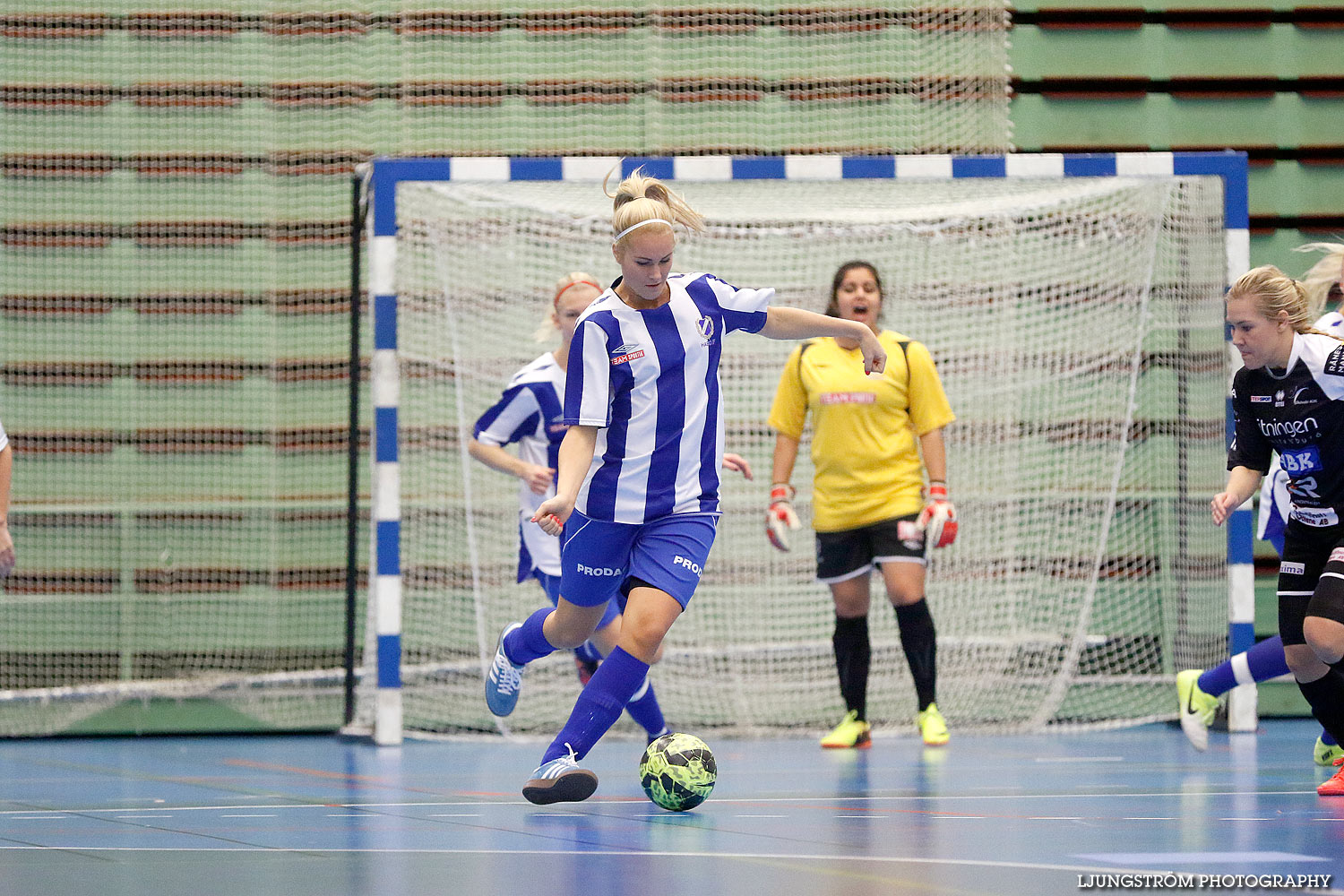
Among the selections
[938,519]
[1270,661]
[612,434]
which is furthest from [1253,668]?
[612,434]

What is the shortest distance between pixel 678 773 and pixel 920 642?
2402 millimetres

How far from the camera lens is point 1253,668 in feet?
17.2

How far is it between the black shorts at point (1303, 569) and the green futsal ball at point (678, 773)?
1708mm

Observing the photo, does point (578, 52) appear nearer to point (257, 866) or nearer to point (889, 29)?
point (889, 29)

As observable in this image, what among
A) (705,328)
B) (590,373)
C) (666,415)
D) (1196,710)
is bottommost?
(1196,710)

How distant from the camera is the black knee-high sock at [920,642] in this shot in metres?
6.22

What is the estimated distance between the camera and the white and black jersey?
433 centimetres

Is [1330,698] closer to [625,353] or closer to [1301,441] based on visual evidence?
[1301,441]

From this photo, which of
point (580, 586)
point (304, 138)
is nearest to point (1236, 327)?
point (580, 586)

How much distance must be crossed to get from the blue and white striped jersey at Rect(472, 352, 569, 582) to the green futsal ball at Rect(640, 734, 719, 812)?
5.91 feet

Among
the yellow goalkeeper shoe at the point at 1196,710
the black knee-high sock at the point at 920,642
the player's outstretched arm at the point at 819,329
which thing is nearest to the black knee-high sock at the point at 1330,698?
the yellow goalkeeper shoe at the point at 1196,710

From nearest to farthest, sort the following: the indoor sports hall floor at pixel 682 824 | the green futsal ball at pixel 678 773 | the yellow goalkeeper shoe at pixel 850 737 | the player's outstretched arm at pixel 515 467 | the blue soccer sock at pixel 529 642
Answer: the indoor sports hall floor at pixel 682 824
the green futsal ball at pixel 678 773
the blue soccer sock at pixel 529 642
the player's outstretched arm at pixel 515 467
the yellow goalkeeper shoe at pixel 850 737

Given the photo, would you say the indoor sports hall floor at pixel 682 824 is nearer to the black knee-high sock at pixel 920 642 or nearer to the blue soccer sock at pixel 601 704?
the blue soccer sock at pixel 601 704

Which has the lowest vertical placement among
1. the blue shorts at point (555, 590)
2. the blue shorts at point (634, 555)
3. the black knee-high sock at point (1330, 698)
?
the black knee-high sock at point (1330, 698)
